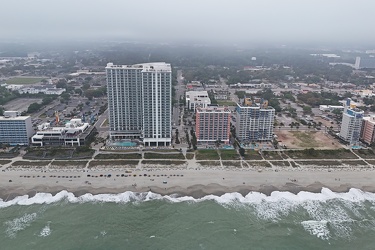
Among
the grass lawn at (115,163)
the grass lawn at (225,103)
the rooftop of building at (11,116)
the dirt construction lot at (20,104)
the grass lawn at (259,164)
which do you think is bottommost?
the grass lawn at (115,163)

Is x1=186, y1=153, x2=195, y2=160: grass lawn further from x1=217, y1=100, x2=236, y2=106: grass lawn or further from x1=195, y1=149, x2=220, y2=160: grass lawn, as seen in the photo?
x1=217, y1=100, x2=236, y2=106: grass lawn

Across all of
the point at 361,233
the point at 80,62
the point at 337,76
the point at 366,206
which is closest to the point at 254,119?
the point at 366,206

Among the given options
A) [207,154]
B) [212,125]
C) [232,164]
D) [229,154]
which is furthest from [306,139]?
[207,154]

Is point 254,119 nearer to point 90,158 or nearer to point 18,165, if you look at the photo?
point 90,158

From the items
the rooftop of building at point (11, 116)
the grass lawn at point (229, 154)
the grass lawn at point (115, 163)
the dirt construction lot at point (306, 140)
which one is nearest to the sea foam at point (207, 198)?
the grass lawn at point (115, 163)

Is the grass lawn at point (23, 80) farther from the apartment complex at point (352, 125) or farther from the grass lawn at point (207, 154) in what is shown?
the apartment complex at point (352, 125)
